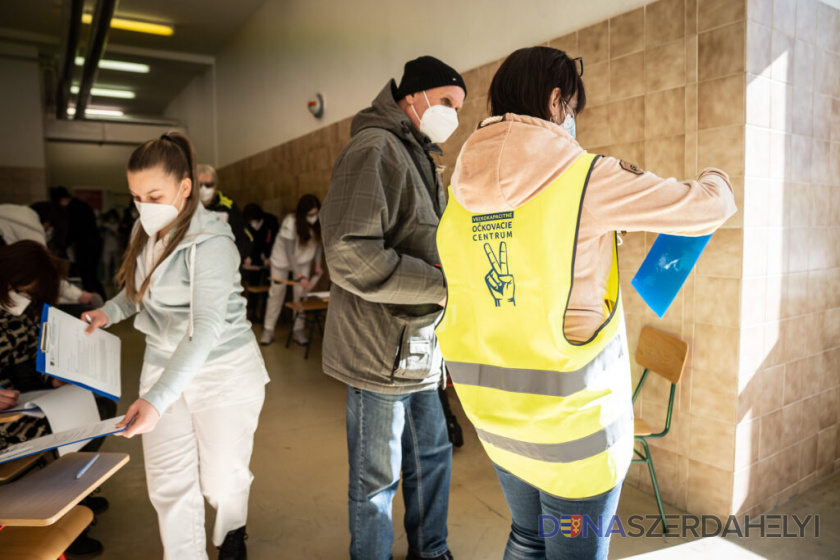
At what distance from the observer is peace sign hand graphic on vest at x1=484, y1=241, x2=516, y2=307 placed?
1.04 metres

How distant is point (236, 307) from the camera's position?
1826 mm

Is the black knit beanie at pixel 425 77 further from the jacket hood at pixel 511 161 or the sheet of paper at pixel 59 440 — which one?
the sheet of paper at pixel 59 440

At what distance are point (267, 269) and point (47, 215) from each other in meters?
2.42

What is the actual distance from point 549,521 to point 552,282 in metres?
0.49

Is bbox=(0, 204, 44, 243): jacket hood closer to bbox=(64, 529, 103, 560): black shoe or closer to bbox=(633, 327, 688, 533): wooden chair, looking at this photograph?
bbox=(64, 529, 103, 560): black shoe

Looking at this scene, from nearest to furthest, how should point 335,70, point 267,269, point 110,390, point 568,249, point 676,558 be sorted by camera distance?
point 568,249, point 110,390, point 676,558, point 335,70, point 267,269

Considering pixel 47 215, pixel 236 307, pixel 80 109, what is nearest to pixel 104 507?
pixel 236 307

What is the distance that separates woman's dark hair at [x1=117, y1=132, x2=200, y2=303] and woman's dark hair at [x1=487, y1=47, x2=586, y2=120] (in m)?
1.01

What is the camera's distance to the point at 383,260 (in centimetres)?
150

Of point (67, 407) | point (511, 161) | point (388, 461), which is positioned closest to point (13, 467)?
point (67, 407)

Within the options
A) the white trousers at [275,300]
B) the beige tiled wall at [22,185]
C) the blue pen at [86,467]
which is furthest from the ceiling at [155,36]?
the blue pen at [86,467]

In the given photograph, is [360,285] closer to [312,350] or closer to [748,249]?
[748,249]

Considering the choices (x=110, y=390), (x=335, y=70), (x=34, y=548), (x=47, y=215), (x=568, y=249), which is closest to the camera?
(x=568, y=249)

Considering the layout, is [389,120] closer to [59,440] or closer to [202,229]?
[202,229]
